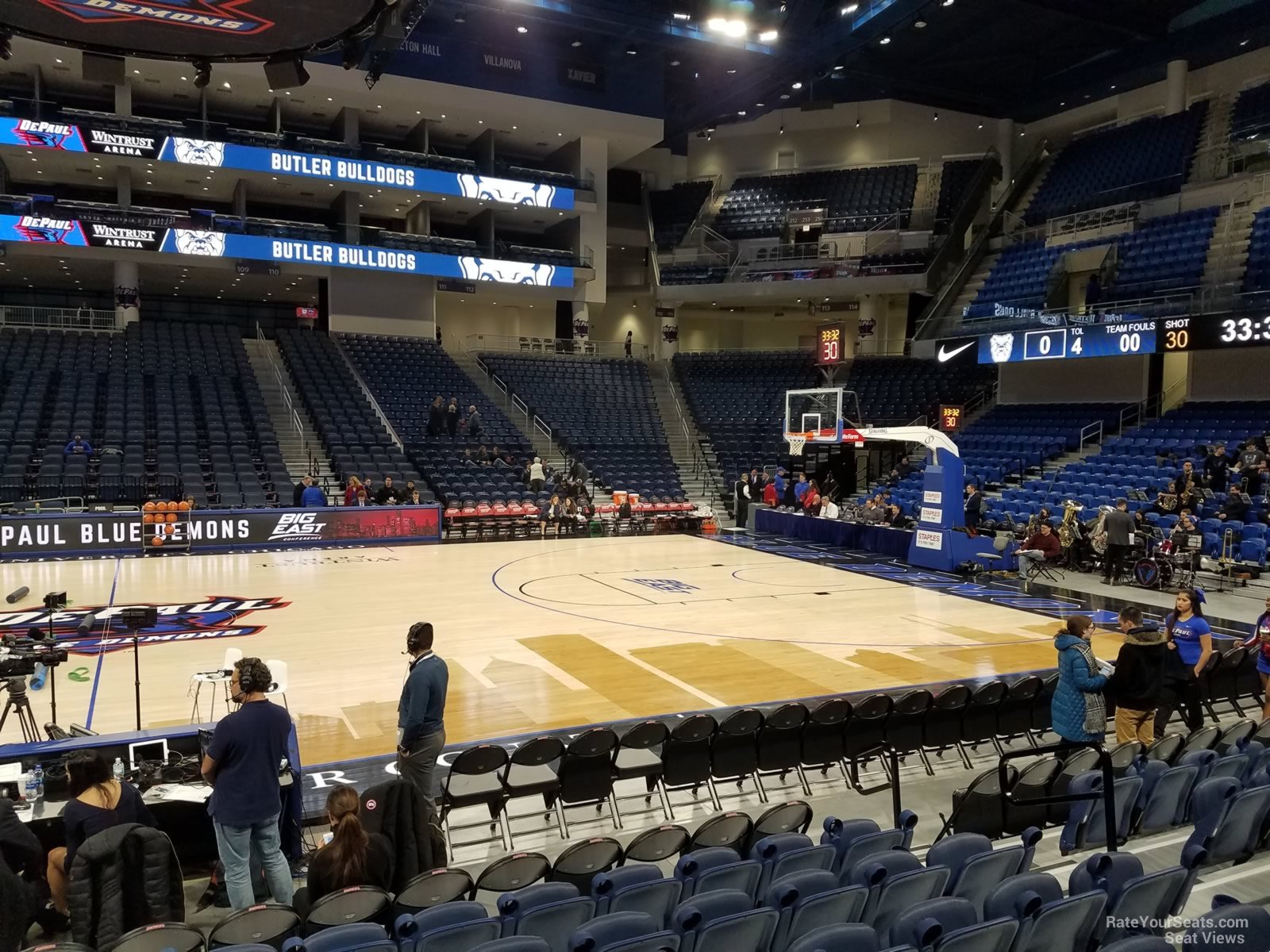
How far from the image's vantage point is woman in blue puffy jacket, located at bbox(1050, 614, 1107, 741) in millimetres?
6016

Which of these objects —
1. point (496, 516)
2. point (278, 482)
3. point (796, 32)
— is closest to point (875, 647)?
point (496, 516)

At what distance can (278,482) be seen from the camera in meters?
20.5

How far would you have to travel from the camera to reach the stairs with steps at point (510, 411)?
87.2 ft

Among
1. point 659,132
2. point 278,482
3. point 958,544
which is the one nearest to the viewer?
point 958,544

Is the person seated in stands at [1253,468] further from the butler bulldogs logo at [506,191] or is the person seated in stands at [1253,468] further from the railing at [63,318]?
the railing at [63,318]

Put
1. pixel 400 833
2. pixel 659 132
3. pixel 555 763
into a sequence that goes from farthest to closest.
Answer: pixel 659 132, pixel 555 763, pixel 400 833

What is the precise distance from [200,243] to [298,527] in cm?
1130

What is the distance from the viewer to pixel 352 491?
2042cm

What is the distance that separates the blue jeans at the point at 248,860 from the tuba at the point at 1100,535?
14.8 metres

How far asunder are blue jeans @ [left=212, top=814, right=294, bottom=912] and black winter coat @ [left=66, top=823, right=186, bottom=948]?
19.7 inches

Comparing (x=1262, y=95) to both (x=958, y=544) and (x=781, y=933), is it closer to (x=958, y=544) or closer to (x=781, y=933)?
(x=958, y=544)

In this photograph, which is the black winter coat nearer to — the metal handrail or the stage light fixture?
the metal handrail

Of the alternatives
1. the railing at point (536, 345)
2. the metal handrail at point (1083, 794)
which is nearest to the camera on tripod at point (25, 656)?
the metal handrail at point (1083, 794)

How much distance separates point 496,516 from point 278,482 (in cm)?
494
